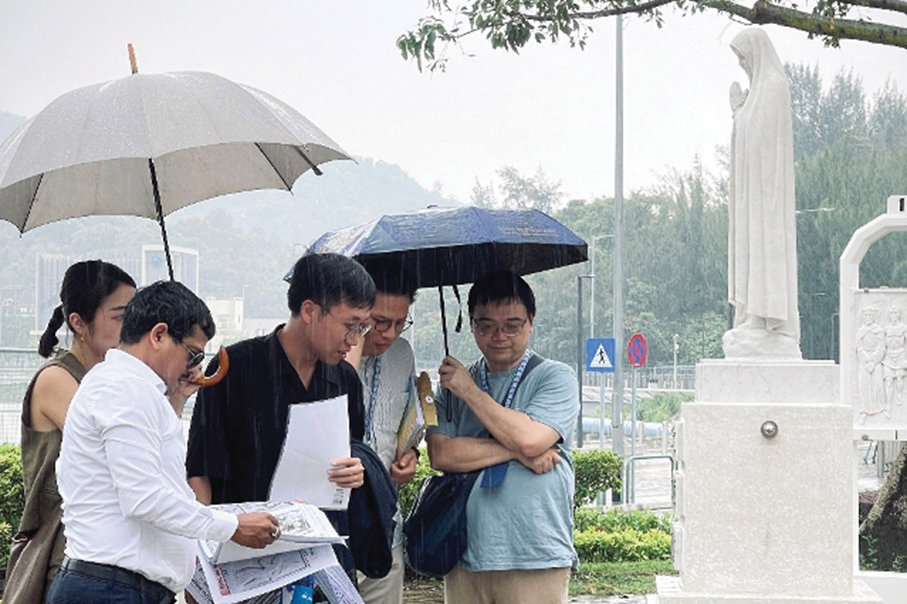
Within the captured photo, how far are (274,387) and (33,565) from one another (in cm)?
73

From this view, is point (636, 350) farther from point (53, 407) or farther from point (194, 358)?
point (194, 358)

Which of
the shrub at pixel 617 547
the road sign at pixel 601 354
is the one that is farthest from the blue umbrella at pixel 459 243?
the road sign at pixel 601 354

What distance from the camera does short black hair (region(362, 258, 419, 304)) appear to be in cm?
352

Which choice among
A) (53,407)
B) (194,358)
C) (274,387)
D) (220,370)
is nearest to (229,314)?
(53,407)

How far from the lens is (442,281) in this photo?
3807mm

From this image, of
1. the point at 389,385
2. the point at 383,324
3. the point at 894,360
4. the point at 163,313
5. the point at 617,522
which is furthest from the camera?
the point at 617,522

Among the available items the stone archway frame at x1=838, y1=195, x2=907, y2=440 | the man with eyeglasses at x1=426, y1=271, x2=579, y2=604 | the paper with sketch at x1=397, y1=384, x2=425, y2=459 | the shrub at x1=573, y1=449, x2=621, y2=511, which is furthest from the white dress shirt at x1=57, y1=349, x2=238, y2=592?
the shrub at x1=573, y1=449, x2=621, y2=511

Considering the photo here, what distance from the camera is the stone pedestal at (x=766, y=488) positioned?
5.21 metres

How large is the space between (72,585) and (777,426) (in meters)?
3.45

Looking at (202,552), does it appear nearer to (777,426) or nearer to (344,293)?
(344,293)

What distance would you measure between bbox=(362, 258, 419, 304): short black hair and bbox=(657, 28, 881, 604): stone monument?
2037 millimetres

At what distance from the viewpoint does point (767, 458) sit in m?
5.25

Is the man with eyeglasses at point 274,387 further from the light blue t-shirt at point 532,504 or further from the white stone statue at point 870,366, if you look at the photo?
the white stone statue at point 870,366

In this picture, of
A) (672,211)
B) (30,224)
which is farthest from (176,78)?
(672,211)
